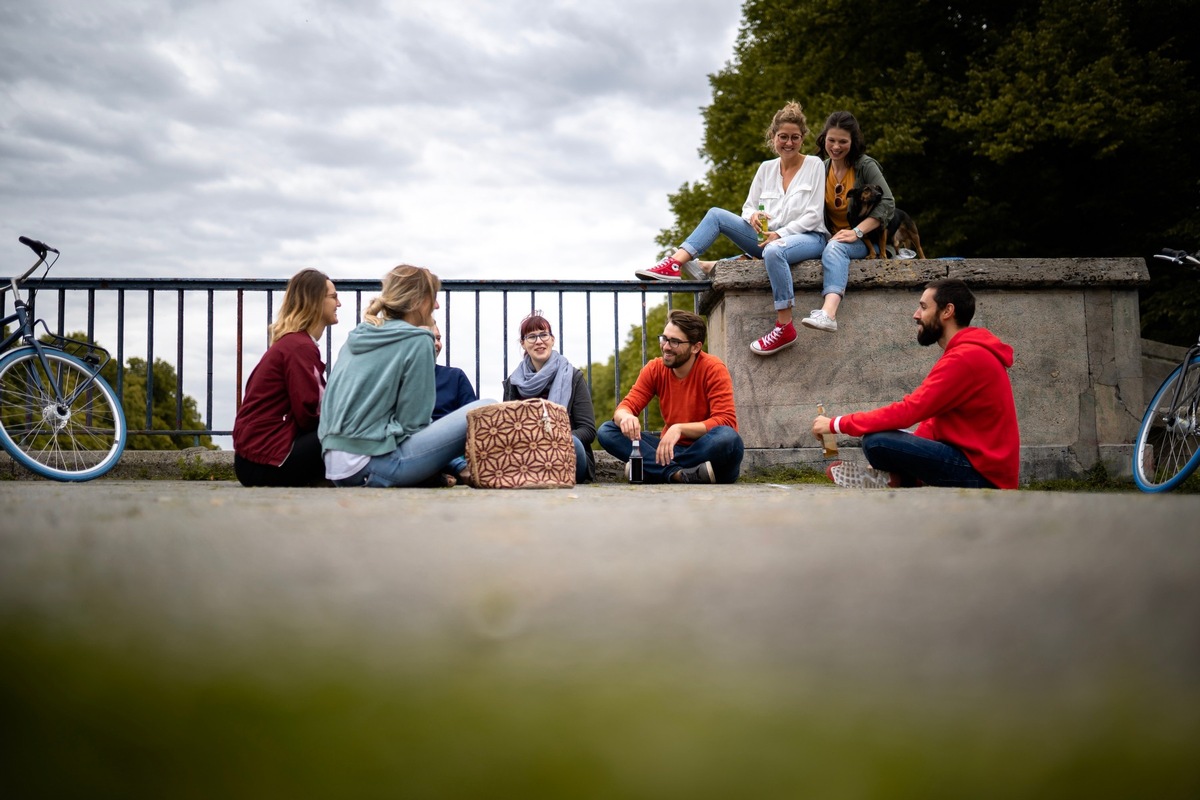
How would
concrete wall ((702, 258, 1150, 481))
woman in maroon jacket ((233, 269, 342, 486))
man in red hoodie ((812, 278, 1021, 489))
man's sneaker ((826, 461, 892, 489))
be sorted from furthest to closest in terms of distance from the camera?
concrete wall ((702, 258, 1150, 481)), man's sneaker ((826, 461, 892, 489)), woman in maroon jacket ((233, 269, 342, 486)), man in red hoodie ((812, 278, 1021, 489))

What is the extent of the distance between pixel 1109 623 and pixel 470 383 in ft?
18.2

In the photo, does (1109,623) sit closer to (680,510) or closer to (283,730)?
(283,730)

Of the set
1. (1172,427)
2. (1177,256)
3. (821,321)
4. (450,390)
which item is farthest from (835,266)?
(450,390)

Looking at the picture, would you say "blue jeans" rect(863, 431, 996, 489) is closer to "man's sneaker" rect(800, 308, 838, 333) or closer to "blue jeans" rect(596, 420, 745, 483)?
"blue jeans" rect(596, 420, 745, 483)

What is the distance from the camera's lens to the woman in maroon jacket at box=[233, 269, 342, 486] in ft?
16.7

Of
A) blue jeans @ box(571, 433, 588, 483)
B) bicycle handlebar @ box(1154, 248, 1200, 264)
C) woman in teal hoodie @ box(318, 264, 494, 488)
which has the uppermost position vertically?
bicycle handlebar @ box(1154, 248, 1200, 264)

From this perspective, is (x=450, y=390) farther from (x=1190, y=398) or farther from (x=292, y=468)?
(x=1190, y=398)

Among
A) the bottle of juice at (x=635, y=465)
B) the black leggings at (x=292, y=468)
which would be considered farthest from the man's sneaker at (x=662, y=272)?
the black leggings at (x=292, y=468)

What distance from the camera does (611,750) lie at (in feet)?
2.90

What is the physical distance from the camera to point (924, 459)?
195 inches

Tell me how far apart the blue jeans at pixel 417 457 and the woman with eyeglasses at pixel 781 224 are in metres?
2.58

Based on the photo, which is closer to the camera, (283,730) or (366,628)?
(283,730)

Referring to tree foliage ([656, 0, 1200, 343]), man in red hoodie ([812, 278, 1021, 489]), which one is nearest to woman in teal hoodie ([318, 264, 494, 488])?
man in red hoodie ([812, 278, 1021, 489])

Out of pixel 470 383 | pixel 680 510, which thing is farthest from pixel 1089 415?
pixel 680 510
